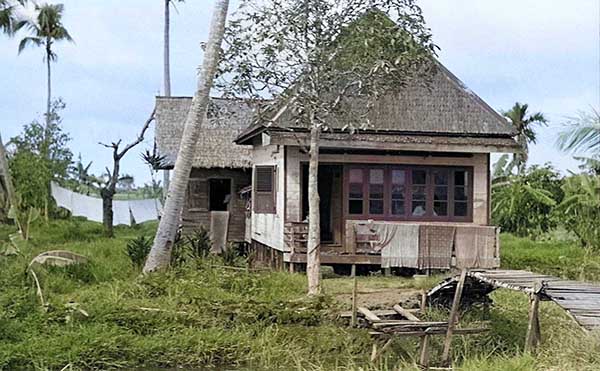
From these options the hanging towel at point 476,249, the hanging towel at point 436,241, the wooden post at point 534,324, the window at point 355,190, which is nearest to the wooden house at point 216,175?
the window at point 355,190

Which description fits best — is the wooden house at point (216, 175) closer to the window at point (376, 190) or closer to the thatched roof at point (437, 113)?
the thatched roof at point (437, 113)

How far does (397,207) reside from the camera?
1873cm

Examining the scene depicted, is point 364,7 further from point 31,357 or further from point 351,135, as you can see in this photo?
point 31,357

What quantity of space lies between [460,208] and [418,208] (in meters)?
0.94

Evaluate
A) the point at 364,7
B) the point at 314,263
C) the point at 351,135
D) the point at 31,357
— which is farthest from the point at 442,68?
the point at 31,357

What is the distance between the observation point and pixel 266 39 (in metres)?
15.2

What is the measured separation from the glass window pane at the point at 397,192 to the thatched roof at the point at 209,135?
5639mm

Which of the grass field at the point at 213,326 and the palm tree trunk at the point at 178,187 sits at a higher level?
the palm tree trunk at the point at 178,187

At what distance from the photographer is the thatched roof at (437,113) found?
18.3m

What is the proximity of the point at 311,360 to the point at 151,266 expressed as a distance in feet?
15.8

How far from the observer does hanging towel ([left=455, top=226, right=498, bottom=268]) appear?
18.0 metres

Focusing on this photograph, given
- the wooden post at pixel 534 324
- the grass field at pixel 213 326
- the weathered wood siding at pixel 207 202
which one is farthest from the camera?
the weathered wood siding at pixel 207 202

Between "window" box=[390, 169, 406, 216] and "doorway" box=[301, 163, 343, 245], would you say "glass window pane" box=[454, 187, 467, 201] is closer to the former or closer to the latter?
"window" box=[390, 169, 406, 216]

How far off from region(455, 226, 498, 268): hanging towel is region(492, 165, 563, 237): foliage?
11822 millimetres
